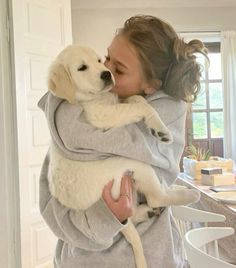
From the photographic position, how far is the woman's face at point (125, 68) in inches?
40.0

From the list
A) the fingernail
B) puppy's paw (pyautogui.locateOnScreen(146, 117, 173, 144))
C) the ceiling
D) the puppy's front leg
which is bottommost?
the fingernail

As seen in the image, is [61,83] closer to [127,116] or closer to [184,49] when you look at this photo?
[127,116]

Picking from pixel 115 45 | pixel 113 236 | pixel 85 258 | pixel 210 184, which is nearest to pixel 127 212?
pixel 113 236

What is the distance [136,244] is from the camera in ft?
3.02

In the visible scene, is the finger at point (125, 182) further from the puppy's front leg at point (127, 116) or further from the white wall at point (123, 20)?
the white wall at point (123, 20)

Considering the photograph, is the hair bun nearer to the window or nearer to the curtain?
the curtain

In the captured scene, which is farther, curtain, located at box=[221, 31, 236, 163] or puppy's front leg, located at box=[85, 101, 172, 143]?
curtain, located at box=[221, 31, 236, 163]

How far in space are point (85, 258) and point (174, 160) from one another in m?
0.33

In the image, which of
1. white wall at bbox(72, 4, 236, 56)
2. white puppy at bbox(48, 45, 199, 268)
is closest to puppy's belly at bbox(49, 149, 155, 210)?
white puppy at bbox(48, 45, 199, 268)

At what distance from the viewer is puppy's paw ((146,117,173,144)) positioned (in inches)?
37.6

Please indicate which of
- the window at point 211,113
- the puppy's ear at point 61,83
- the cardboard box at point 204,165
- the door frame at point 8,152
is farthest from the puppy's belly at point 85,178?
the window at point 211,113

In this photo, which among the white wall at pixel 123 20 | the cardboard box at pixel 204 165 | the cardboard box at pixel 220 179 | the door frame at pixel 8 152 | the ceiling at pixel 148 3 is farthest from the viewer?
the white wall at pixel 123 20

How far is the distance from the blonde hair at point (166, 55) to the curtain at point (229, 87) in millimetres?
3347

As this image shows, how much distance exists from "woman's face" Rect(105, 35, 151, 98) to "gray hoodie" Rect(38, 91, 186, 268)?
0.06m
